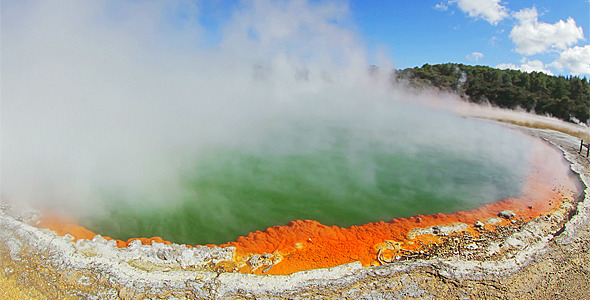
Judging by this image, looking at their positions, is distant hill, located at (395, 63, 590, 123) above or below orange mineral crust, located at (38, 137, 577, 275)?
above

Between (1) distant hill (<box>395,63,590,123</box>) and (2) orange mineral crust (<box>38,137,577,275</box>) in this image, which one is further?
(1) distant hill (<box>395,63,590,123</box>)

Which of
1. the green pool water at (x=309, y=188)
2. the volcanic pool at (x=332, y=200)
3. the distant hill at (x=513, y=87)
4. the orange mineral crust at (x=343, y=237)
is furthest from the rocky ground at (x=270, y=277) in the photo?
the distant hill at (x=513, y=87)

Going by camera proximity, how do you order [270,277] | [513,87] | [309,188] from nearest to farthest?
[270,277] → [309,188] → [513,87]

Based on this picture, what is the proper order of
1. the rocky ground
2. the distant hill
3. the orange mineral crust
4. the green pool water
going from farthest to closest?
the distant hill < the green pool water < the orange mineral crust < the rocky ground

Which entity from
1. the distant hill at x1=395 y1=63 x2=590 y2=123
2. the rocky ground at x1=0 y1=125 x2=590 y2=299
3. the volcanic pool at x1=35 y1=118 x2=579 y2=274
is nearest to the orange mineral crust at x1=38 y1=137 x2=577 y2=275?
the volcanic pool at x1=35 y1=118 x2=579 y2=274

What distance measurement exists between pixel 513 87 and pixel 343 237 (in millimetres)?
22872

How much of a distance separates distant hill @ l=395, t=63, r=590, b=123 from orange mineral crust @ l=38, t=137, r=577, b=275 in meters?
14.9

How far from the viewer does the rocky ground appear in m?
3.72

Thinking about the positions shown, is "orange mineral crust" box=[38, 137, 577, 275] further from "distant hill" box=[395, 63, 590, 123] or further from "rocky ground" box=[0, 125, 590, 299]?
"distant hill" box=[395, 63, 590, 123]

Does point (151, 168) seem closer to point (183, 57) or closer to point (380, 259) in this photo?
point (380, 259)

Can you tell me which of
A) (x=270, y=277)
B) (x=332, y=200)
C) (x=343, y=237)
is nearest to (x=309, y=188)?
(x=332, y=200)

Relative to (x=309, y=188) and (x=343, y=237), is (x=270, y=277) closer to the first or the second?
(x=343, y=237)

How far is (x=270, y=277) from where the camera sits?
3.96m

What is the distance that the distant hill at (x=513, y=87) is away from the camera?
1783 cm
